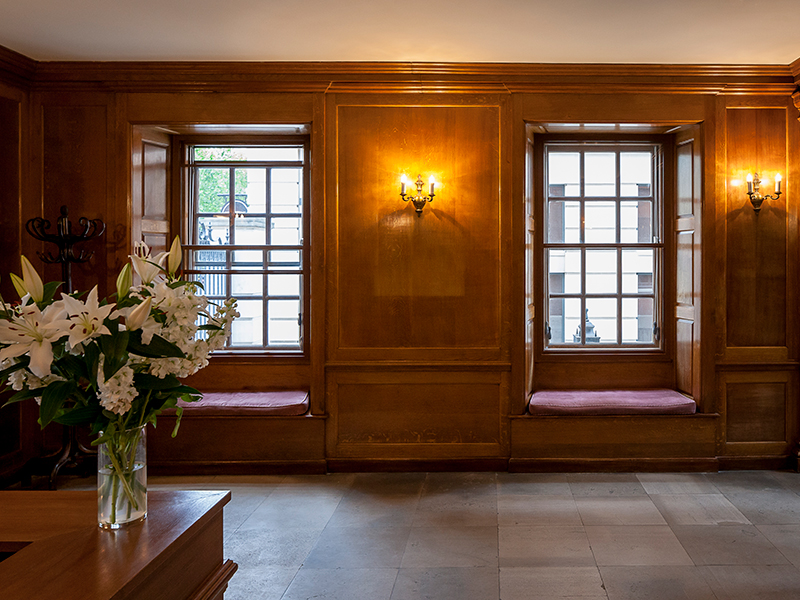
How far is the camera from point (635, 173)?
5469 mm

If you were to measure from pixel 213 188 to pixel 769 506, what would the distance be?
4.62 meters

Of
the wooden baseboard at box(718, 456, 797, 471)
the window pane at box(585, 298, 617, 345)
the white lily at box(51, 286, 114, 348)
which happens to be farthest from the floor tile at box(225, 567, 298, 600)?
the wooden baseboard at box(718, 456, 797, 471)

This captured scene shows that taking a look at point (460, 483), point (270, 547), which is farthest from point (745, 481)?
point (270, 547)

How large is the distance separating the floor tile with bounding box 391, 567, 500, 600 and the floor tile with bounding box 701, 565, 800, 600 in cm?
103

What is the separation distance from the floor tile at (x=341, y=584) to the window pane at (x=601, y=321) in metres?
2.94

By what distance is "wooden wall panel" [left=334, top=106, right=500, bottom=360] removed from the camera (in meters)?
4.93

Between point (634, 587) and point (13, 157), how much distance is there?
15.8 feet

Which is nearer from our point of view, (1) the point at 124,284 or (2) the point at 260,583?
(1) the point at 124,284

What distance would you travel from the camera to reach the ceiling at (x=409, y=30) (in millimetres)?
3902

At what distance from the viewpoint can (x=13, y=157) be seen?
479cm

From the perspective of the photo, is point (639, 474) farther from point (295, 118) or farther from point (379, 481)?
point (295, 118)

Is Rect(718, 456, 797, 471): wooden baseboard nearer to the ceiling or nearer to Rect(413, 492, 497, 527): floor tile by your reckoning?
Rect(413, 492, 497, 527): floor tile

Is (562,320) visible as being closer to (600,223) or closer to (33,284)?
(600,223)

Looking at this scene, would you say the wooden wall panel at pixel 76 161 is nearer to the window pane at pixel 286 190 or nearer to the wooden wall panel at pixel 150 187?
the wooden wall panel at pixel 150 187
